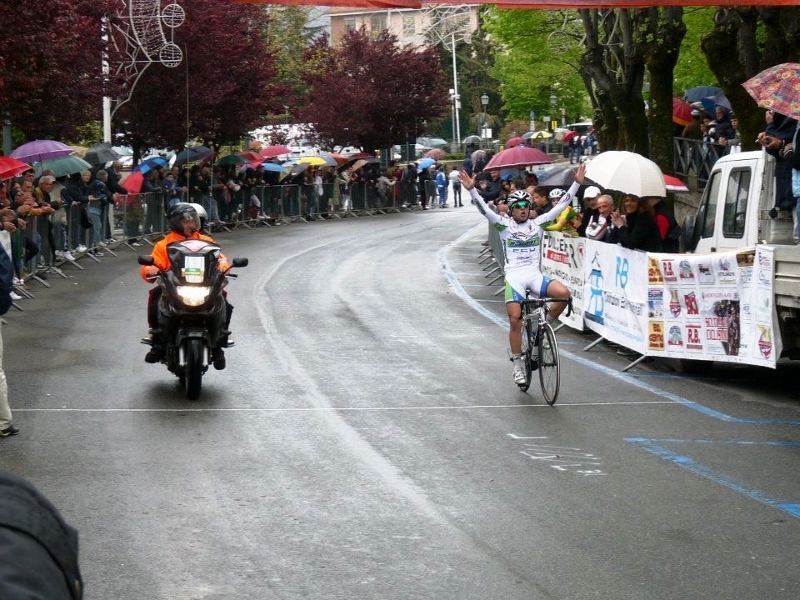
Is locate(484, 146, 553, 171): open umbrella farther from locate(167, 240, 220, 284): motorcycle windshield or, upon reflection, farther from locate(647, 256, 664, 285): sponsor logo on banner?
locate(167, 240, 220, 284): motorcycle windshield

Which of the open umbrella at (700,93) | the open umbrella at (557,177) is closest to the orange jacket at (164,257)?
the open umbrella at (557,177)

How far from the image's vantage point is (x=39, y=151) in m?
23.8

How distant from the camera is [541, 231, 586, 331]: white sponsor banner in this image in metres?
17.1

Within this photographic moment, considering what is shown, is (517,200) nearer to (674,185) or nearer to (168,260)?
(168,260)

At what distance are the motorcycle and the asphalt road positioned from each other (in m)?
0.36

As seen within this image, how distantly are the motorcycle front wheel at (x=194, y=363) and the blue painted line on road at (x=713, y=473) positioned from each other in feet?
12.3

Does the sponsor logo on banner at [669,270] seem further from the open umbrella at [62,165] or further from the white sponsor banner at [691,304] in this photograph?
the open umbrella at [62,165]

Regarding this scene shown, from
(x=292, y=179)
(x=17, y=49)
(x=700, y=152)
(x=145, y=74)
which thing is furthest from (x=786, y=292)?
(x=292, y=179)

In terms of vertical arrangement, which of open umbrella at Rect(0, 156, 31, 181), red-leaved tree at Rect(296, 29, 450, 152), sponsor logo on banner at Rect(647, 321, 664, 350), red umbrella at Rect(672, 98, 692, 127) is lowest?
sponsor logo on banner at Rect(647, 321, 664, 350)

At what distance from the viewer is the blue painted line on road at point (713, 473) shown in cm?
796

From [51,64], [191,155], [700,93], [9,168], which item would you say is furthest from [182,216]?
[191,155]

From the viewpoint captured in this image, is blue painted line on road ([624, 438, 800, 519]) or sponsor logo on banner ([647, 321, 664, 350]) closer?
blue painted line on road ([624, 438, 800, 519])

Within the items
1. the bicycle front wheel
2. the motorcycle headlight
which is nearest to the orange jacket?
the motorcycle headlight

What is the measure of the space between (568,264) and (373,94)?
3587cm
